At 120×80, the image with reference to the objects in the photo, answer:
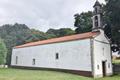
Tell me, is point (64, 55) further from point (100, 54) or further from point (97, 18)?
point (97, 18)

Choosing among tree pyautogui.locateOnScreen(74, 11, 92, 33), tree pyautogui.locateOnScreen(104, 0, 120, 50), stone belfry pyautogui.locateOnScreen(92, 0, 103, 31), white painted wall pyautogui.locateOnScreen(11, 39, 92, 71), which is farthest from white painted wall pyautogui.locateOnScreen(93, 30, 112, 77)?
tree pyautogui.locateOnScreen(74, 11, 92, 33)

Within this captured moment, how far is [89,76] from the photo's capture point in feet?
79.8

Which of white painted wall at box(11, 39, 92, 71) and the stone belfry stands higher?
the stone belfry

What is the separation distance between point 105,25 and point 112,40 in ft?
11.2

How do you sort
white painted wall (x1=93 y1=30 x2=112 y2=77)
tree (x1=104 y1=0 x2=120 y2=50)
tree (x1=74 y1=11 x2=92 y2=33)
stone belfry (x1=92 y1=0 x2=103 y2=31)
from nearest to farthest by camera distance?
1. white painted wall (x1=93 y1=30 x2=112 y2=77)
2. stone belfry (x1=92 y1=0 x2=103 y2=31)
3. tree (x1=104 y1=0 x2=120 y2=50)
4. tree (x1=74 y1=11 x2=92 y2=33)

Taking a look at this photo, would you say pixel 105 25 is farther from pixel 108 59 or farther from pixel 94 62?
pixel 94 62

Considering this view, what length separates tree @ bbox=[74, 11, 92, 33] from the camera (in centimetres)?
4378

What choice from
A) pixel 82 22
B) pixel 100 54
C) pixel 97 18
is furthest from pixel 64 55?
pixel 82 22

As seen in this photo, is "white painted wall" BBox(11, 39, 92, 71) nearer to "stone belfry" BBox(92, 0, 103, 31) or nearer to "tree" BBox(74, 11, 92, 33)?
"stone belfry" BBox(92, 0, 103, 31)

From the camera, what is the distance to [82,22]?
46.3m

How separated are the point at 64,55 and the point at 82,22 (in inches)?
794

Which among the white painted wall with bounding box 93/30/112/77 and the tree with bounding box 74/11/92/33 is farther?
the tree with bounding box 74/11/92/33

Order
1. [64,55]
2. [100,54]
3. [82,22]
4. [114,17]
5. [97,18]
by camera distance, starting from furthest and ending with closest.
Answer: [82,22] < [114,17] < [97,18] < [64,55] < [100,54]

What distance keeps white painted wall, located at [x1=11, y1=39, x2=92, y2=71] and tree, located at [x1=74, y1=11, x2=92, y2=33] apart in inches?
573
